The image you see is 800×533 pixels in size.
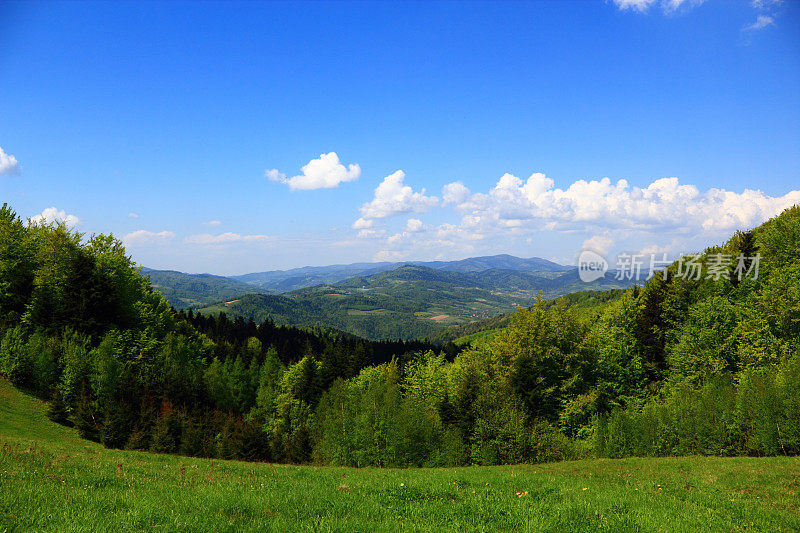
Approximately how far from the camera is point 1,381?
37.8 metres

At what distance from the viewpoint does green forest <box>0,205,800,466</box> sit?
33.6 metres

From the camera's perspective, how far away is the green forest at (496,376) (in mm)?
33594

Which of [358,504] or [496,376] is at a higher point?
[358,504]

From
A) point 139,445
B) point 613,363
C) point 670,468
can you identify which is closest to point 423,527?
point 670,468

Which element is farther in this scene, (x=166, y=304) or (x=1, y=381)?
(x=166, y=304)

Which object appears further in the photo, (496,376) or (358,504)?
(496,376)

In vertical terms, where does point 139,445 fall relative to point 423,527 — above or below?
below

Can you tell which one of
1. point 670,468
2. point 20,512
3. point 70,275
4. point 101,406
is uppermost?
point 70,275

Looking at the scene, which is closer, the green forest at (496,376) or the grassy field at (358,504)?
the grassy field at (358,504)

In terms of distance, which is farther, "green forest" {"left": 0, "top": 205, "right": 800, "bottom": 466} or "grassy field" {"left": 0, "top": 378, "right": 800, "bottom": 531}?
"green forest" {"left": 0, "top": 205, "right": 800, "bottom": 466}

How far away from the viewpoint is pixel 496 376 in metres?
45.2

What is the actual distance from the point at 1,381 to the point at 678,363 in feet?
230

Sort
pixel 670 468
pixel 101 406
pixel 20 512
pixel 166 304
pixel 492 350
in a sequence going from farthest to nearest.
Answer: pixel 166 304 < pixel 492 350 < pixel 101 406 < pixel 670 468 < pixel 20 512

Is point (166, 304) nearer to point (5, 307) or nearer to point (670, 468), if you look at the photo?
point (5, 307)
